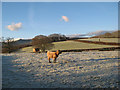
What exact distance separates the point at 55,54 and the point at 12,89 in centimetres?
776

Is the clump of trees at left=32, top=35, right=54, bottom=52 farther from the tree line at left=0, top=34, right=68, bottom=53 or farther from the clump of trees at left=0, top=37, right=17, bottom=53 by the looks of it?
the clump of trees at left=0, top=37, right=17, bottom=53

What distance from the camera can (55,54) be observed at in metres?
14.1

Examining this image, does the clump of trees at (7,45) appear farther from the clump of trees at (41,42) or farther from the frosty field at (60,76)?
the frosty field at (60,76)

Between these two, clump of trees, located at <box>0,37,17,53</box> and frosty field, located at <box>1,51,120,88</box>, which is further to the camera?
clump of trees, located at <box>0,37,17,53</box>

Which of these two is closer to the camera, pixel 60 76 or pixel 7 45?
pixel 60 76

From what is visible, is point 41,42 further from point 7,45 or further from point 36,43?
point 7,45

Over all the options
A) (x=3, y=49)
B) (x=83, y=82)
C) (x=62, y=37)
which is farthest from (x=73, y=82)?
(x=62, y=37)

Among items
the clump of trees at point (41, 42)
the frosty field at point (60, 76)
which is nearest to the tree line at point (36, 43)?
the clump of trees at point (41, 42)

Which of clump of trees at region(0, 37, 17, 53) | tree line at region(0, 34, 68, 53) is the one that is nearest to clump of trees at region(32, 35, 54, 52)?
Result: tree line at region(0, 34, 68, 53)

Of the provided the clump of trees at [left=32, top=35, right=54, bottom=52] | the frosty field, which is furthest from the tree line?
the frosty field

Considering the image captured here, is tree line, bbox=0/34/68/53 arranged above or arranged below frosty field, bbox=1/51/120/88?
above

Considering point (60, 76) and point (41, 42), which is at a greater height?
point (41, 42)

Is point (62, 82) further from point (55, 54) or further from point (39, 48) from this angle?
point (39, 48)

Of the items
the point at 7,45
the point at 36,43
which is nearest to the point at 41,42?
the point at 36,43
